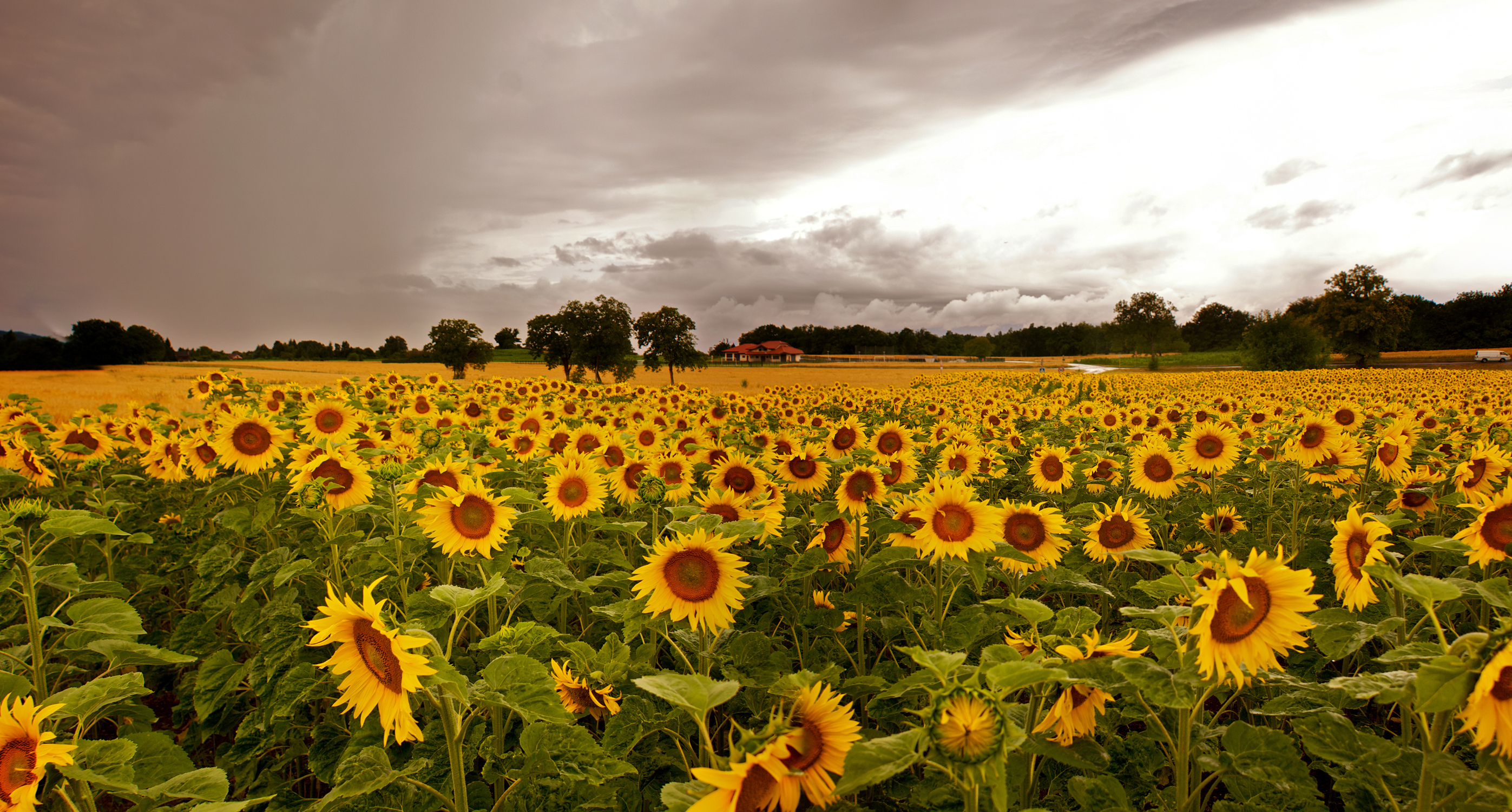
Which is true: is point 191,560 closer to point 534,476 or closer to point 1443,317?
point 534,476

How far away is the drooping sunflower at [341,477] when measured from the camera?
12.2 feet

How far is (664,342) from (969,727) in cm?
3825

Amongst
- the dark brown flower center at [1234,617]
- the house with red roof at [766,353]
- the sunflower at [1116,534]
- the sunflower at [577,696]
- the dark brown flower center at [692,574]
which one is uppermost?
the house with red roof at [766,353]

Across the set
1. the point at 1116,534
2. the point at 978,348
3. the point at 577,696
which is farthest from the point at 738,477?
the point at 978,348

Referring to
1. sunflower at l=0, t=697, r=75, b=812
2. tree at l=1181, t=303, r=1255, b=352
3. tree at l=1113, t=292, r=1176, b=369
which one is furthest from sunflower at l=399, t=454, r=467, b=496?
tree at l=1181, t=303, r=1255, b=352

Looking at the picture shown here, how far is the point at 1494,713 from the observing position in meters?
1.48

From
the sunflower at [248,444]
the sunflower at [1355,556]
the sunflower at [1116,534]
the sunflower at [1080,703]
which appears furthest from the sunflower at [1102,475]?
the sunflower at [248,444]

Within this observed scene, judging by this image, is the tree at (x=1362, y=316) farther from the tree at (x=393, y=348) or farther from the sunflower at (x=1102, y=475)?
the tree at (x=393, y=348)

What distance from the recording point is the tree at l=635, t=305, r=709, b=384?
127 ft

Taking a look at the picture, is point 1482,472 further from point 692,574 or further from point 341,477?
point 341,477

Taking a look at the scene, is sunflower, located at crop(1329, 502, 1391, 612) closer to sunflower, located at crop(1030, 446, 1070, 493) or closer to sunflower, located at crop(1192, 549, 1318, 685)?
sunflower, located at crop(1192, 549, 1318, 685)

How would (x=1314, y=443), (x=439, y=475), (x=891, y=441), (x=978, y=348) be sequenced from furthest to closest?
1. (x=978, y=348)
2. (x=891, y=441)
3. (x=1314, y=443)
4. (x=439, y=475)

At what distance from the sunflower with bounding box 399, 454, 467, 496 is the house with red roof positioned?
13880 centimetres

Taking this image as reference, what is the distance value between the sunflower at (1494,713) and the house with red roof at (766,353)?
14135 centimetres
